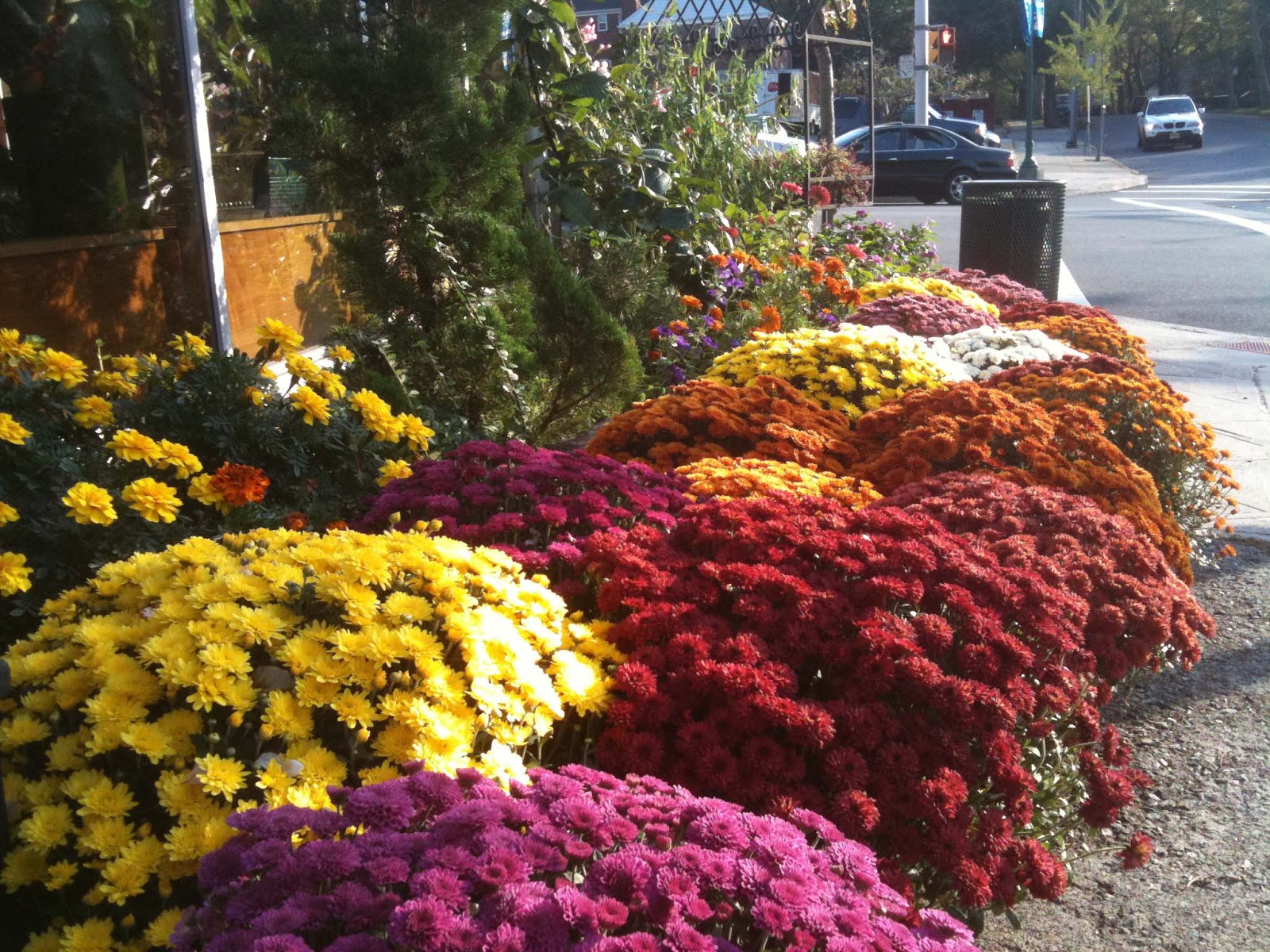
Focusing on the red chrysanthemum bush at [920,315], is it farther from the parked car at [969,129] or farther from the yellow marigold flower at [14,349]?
the parked car at [969,129]

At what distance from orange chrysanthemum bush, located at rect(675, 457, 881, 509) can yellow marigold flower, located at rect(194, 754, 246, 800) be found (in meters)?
1.86

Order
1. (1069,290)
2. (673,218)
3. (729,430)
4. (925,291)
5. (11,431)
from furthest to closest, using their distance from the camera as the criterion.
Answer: (1069,290) → (925,291) → (673,218) → (729,430) → (11,431)

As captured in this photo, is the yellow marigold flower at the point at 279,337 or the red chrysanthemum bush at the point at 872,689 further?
the yellow marigold flower at the point at 279,337

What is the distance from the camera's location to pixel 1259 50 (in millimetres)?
59875

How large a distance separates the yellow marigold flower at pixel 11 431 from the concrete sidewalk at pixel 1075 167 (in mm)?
22515

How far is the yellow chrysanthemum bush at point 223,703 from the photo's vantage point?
5.98ft

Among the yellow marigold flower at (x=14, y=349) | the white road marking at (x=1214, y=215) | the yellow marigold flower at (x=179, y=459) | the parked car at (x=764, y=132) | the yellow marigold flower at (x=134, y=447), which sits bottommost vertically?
the white road marking at (x=1214, y=215)

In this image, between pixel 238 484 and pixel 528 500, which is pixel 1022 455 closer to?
pixel 528 500

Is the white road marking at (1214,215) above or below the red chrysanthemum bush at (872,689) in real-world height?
below

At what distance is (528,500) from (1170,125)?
168 feet

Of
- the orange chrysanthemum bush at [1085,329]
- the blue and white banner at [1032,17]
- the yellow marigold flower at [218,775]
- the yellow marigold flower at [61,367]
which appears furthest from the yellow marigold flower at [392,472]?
the blue and white banner at [1032,17]

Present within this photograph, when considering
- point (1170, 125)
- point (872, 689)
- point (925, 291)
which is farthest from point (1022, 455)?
point (1170, 125)

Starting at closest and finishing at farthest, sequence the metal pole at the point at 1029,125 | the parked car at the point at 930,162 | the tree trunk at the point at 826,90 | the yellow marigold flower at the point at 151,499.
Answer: the yellow marigold flower at the point at 151,499
the tree trunk at the point at 826,90
the metal pole at the point at 1029,125
the parked car at the point at 930,162

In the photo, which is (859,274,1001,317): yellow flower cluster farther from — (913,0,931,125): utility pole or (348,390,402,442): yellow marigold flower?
(913,0,931,125): utility pole
